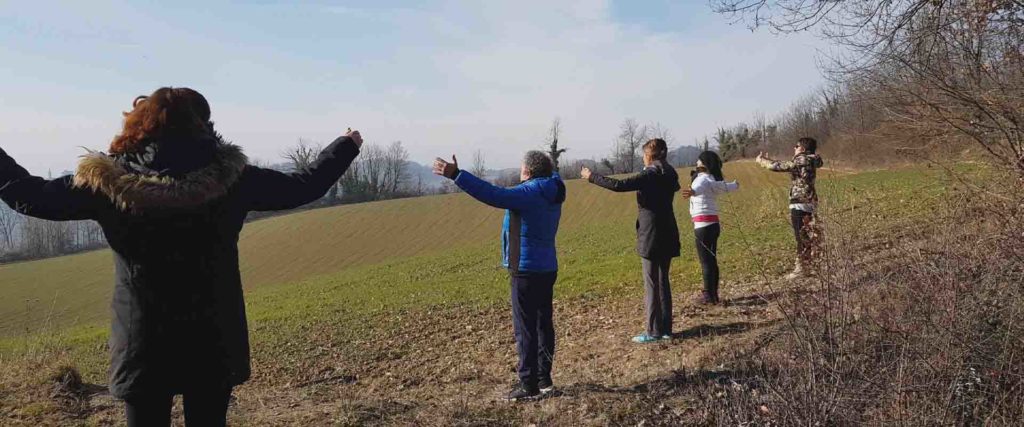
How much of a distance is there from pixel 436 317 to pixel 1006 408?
8.17m

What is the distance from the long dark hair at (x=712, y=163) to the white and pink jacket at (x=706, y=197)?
83 millimetres

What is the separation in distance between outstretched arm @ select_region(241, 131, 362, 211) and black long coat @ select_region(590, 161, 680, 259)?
331 centimetres

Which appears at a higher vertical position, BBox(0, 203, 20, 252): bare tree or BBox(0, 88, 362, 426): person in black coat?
BBox(0, 203, 20, 252): bare tree

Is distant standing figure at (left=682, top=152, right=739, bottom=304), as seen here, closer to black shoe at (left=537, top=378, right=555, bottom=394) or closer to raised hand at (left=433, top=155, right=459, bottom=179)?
black shoe at (left=537, top=378, right=555, bottom=394)

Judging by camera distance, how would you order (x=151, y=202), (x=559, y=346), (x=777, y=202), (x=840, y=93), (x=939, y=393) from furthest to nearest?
1. (x=777, y=202)
2. (x=840, y=93)
3. (x=559, y=346)
4. (x=939, y=393)
5. (x=151, y=202)

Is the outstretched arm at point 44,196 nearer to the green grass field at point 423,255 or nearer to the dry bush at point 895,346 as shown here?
the dry bush at point 895,346

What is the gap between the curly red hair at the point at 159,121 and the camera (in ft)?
9.32

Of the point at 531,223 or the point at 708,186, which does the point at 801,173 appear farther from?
the point at 531,223

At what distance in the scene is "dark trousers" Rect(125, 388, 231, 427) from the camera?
2959 mm

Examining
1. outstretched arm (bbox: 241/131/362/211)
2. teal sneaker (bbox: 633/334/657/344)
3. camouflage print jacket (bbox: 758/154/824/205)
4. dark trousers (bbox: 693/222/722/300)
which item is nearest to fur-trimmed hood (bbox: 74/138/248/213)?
outstretched arm (bbox: 241/131/362/211)

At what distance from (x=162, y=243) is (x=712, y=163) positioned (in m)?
5.93

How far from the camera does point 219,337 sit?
299 cm

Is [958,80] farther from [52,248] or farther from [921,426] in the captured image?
[52,248]

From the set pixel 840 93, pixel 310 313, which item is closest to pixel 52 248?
pixel 310 313
